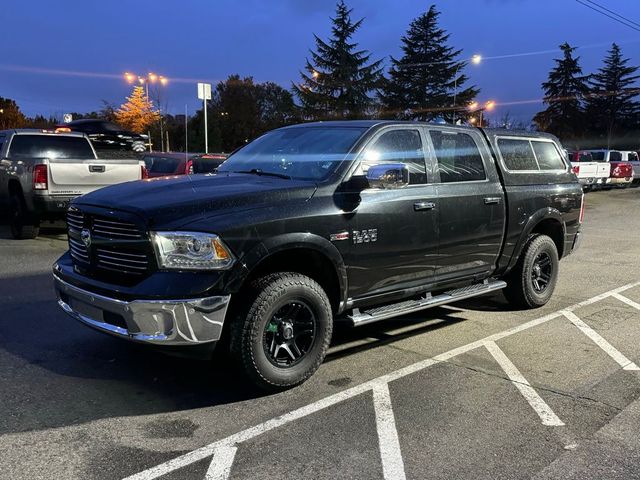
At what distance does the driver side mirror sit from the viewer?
14.3 ft

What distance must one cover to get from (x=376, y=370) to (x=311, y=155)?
178 cm

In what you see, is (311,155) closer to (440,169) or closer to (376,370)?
(440,169)

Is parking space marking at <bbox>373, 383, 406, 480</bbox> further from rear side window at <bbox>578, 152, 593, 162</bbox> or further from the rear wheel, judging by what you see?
rear side window at <bbox>578, 152, 593, 162</bbox>

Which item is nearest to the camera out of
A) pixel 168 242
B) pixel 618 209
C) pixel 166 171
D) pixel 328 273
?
pixel 168 242

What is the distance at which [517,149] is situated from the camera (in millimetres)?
6293

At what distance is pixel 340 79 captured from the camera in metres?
48.5

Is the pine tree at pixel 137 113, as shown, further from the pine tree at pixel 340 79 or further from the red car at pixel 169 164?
the red car at pixel 169 164

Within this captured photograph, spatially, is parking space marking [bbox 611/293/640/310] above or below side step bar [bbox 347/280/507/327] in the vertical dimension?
below

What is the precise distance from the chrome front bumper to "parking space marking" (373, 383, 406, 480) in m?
1.15

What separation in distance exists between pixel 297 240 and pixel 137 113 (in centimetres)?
4573

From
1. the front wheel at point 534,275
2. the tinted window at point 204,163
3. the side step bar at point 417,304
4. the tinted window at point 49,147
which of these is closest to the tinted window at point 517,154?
the front wheel at point 534,275

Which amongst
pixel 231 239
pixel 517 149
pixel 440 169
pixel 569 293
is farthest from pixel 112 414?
pixel 569 293

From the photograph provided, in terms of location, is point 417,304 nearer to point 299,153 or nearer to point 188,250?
point 299,153

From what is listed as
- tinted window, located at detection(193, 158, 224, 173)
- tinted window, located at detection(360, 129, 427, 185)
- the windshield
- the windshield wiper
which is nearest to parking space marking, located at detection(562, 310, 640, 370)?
tinted window, located at detection(360, 129, 427, 185)
